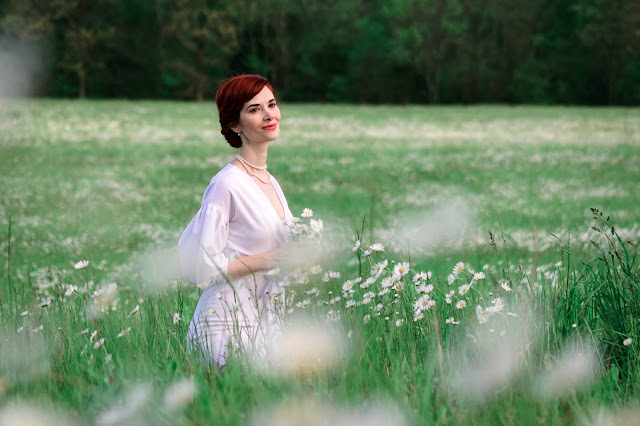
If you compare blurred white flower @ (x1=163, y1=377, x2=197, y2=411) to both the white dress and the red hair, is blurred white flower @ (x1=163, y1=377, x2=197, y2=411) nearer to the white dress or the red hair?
the white dress

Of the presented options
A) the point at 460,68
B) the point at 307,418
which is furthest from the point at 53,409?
the point at 460,68

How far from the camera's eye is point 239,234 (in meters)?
3.95

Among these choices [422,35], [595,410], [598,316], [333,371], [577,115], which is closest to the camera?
[595,410]

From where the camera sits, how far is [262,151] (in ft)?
13.6

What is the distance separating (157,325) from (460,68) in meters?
67.7

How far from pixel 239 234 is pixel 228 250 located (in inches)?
4.5

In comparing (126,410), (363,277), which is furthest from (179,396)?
(363,277)

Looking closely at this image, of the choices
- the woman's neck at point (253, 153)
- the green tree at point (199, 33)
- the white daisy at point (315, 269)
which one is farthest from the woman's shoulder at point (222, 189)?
the green tree at point (199, 33)

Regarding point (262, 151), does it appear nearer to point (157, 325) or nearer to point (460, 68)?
point (157, 325)

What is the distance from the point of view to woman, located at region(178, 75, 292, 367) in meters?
3.77

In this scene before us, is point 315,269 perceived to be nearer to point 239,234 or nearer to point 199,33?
point 239,234

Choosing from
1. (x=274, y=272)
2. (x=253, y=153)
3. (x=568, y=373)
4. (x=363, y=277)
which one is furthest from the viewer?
(x=363, y=277)

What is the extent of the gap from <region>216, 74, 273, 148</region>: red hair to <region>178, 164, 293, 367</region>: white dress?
28 cm

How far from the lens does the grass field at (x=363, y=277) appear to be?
2.98 m
